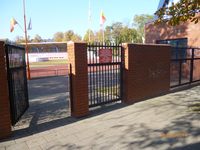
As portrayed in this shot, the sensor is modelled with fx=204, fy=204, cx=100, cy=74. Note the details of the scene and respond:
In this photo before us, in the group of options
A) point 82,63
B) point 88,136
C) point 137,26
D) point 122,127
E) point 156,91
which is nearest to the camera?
point 88,136

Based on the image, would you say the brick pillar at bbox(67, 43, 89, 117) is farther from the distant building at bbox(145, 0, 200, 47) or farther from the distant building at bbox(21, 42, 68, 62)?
the distant building at bbox(21, 42, 68, 62)

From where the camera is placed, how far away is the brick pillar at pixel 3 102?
4743 mm

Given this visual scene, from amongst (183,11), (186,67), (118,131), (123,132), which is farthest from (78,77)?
(186,67)

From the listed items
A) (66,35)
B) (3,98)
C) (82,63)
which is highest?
(66,35)

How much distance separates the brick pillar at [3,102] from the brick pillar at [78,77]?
6.32ft

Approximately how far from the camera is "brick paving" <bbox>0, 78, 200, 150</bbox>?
175 inches

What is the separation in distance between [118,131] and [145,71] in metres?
3.95

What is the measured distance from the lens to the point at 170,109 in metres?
7.05

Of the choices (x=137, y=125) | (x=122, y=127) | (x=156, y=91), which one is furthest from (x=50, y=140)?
(x=156, y=91)

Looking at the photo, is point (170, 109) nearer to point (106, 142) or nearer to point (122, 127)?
point (122, 127)

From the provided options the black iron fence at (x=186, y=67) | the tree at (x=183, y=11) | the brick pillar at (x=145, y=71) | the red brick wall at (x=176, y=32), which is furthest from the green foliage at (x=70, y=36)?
the tree at (x=183, y=11)

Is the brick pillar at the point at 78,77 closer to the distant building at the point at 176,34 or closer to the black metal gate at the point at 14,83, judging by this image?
the black metal gate at the point at 14,83

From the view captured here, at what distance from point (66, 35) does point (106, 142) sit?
3644 inches

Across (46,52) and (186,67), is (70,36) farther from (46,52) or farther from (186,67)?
(186,67)
